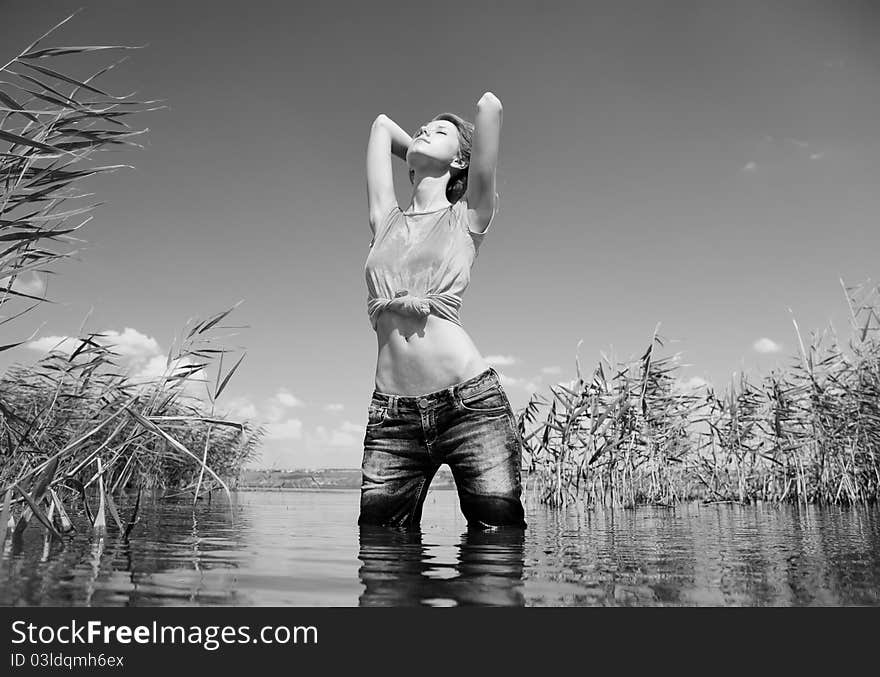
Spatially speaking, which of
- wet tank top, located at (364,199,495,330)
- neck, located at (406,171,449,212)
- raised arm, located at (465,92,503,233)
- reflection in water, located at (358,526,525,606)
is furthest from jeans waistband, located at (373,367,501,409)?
neck, located at (406,171,449,212)

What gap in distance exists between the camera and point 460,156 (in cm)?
308

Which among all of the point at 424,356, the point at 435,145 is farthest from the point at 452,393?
the point at 435,145

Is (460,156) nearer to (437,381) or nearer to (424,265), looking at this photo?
(424,265)

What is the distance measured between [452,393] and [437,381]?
3.2 inches

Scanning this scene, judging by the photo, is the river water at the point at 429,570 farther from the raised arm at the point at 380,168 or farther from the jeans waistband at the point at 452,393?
the raised arm at the point at 380,168

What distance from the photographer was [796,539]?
122 inches

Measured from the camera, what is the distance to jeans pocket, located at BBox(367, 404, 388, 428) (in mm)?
2682

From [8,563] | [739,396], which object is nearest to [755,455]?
[739,396]

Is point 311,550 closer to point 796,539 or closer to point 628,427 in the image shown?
point 796,539

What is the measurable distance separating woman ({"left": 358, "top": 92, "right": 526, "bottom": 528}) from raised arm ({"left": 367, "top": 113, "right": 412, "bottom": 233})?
223mm

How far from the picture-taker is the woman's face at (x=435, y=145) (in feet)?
9.75

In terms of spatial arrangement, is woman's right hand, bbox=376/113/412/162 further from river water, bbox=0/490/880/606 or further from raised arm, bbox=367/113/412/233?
river water, bbox=0/490/880/606
